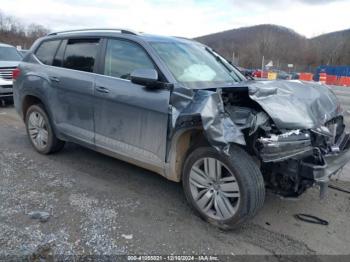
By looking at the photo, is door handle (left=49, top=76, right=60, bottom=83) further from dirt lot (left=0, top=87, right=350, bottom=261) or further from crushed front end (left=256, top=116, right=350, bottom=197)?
crushed front end (left=256, top=116, right=350, bottom=197)

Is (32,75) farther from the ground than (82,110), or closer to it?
farther from the ground

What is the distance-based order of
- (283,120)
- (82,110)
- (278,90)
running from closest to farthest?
(283,120), (278,90), (82,110)

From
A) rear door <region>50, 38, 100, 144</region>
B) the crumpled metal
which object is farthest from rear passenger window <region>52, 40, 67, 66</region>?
the crumpled metal

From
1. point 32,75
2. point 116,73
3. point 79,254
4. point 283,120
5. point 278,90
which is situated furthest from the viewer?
point 32,75

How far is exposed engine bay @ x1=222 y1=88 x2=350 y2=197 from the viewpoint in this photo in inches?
120

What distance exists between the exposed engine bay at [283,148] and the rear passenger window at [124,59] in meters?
1.12

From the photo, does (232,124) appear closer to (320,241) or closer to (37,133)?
(320,241)

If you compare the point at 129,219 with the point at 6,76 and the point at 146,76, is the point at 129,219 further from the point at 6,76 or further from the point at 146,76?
the point at 6,76

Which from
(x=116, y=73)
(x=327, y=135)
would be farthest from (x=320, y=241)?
(x=116, y=73)

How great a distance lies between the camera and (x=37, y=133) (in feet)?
18.0

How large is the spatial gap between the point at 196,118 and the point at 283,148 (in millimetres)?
824

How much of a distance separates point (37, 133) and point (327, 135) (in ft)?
13.8

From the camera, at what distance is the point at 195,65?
4180 mm

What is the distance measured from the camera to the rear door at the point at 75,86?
4434 mm
